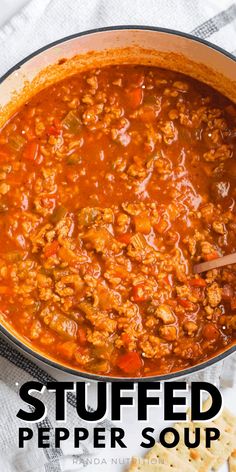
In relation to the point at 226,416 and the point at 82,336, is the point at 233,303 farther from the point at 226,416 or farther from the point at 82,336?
the point at 82,336

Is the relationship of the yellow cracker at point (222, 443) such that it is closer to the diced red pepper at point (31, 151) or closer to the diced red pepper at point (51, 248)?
the diced red pepper at point (51, 248)

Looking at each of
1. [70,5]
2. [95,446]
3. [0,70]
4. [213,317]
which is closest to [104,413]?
[95,446]

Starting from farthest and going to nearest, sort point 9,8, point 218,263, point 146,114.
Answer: point 9,8 < point 146,114 < point 218,263

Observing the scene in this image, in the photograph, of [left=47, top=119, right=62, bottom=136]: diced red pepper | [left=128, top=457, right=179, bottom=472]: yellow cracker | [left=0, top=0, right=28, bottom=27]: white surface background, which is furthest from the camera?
[left=0, top=0, right=28, bottom=27]: white surface background

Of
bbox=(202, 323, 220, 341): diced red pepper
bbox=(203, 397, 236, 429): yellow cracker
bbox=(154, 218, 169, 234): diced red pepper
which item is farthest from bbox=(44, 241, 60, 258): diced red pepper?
bbox=(203, 397, 236, 429): yellow cracker

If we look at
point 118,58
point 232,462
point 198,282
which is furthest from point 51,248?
point 232,462

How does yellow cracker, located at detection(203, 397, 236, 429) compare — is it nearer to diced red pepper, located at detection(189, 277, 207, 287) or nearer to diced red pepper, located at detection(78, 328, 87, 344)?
diced red pepper, located at detection(189, 277, 207, 287)
